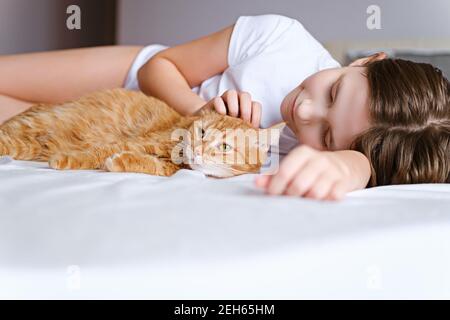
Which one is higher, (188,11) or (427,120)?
(188,11)

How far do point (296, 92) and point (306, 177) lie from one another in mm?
576

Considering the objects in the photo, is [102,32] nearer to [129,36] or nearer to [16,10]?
[129,36]

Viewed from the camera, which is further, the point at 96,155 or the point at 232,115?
the point at 232,115

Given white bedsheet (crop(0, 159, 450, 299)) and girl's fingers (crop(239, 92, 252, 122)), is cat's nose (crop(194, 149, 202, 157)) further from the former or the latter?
white bedsheet (crop(0, 159, 450, 299))

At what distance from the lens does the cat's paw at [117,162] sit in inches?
39.2

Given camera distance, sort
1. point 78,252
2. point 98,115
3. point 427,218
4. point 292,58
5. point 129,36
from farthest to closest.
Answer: point 129,36 → point 292,58 → point 98,115 → point 427,218 → point 78,252

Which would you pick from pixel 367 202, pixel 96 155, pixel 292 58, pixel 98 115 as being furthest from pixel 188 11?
pixel 367 202

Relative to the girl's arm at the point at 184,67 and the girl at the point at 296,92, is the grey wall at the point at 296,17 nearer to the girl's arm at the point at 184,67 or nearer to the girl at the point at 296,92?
the girl at the point at 296,92

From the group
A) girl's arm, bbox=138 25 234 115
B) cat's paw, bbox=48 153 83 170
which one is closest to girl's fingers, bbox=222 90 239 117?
girl's arm, bbox=138 25 234 115

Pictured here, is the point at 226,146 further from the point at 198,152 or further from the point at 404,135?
the point at 404,135

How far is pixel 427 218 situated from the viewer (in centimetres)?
64

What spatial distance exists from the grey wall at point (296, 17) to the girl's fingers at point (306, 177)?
211 centimetres

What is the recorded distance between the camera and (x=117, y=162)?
1.00 meters

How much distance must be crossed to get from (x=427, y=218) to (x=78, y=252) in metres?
0.43
